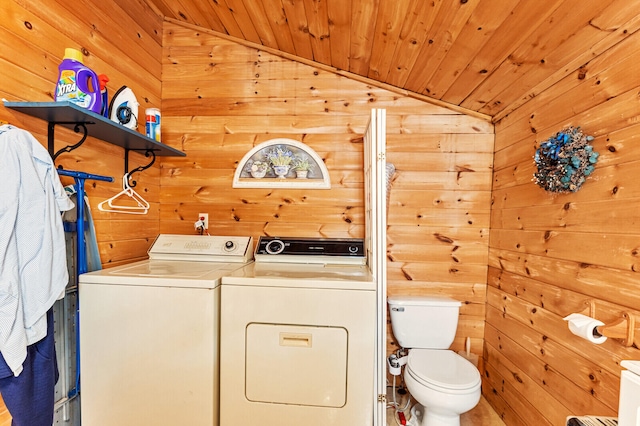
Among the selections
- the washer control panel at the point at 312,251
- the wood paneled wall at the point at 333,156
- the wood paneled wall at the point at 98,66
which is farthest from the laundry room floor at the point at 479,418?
the wood paneled wall at the point at 98,66

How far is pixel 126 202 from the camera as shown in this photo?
76.5 inches

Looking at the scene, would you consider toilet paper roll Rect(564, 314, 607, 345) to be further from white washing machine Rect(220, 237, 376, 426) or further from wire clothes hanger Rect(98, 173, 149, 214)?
wire clothes hanger Rect(98, 173, 149, 214)

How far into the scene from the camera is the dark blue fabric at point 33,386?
1.08 m

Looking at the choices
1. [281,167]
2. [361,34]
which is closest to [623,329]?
[361,34]

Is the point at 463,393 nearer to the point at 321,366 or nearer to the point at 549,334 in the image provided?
the point at 549,334

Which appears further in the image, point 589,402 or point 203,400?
point 203,400

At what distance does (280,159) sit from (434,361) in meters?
1.71

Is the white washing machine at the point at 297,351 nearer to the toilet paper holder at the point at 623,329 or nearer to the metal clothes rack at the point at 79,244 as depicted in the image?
the metal clothes rack at the point at 79,244

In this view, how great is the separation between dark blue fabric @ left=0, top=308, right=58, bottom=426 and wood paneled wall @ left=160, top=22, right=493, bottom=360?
1200 millimetres

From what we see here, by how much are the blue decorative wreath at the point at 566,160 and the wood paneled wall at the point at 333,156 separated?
0.72 metres

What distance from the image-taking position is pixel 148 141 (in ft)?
5.58

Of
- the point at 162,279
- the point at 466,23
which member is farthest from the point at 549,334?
the point at 162,279

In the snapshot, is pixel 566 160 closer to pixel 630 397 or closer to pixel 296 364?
pixel 630 397

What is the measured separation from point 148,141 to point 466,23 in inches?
69.7
